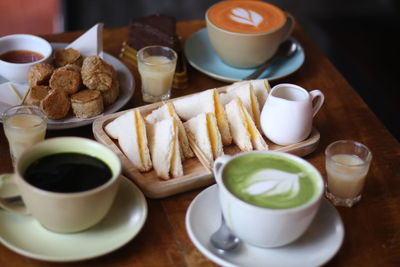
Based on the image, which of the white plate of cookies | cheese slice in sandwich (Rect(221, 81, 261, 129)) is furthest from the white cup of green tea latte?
the white plate of cookies

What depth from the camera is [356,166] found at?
1187 millimetres

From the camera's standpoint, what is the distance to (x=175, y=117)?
1315 millimetres

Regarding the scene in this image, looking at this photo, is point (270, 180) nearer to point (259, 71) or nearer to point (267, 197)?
point (267, 197)

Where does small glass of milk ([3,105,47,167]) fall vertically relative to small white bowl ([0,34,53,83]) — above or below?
above

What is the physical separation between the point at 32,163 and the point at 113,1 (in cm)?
212

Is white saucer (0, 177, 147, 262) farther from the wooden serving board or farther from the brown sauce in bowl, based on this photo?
the brown sauce in bowl

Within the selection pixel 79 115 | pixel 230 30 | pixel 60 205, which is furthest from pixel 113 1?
pixel 60 205

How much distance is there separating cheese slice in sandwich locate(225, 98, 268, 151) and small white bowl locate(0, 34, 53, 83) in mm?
561

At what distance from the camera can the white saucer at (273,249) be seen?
102cm

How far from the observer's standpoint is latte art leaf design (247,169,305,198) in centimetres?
101

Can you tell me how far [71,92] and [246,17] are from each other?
64 cm

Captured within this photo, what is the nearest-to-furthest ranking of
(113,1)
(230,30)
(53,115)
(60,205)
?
(60,205) < (53,115) < (230,30) < (113,1)

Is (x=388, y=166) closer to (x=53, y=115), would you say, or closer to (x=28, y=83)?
(x=53, y=115)

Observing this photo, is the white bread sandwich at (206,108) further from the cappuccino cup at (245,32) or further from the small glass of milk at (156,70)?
the cappuccino cup at (245,32)
